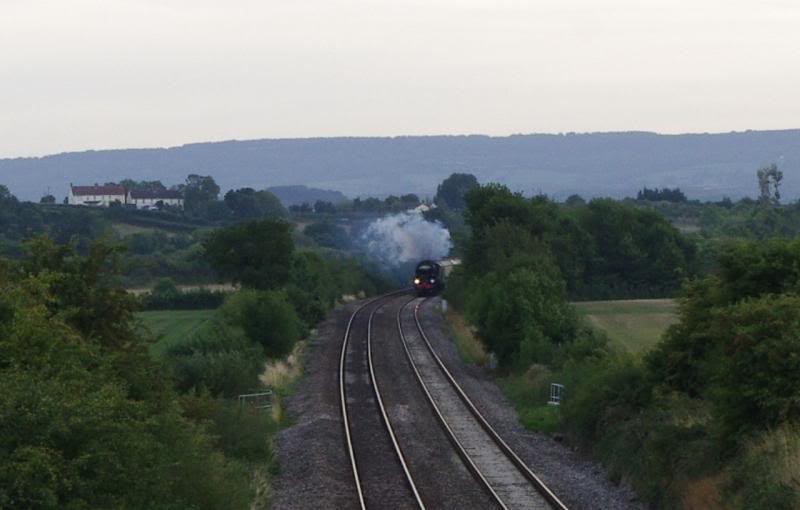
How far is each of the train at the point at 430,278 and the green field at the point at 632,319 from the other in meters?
10.1

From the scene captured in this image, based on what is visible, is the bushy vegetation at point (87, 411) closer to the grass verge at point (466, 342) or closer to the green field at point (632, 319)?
the grass verge at point (466, 342)

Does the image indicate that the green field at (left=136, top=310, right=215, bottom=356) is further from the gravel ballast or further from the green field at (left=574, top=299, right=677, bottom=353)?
the green field at (left=574, top=299, right=677, bottom=353)

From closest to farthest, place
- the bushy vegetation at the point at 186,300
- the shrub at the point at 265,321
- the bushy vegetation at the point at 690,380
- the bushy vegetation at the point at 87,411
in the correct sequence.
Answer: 1. the bushy vegetation at the point at 87,411
2. the bushy vegetation at the point at 690,380
3. the shrub at the point at 265,321
4. the bushy vegetation at the point at 186,300

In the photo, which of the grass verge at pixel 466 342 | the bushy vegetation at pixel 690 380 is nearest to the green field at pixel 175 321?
the grass verge at pixel 466 342

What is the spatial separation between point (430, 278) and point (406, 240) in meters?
16.3

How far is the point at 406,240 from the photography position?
10469cm

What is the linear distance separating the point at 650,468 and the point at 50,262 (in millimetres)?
13218

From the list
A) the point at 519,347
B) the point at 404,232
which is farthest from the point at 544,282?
the point at 404,232

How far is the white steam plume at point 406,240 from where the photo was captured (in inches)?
3912

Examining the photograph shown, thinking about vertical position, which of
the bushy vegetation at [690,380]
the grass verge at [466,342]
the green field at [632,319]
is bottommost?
the green field at [632,319]

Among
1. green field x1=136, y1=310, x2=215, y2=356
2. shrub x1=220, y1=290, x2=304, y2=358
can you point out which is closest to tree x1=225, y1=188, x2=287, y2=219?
green field x1=136, y1=310, x2=215, y2=356

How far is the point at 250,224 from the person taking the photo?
69562 millimetres

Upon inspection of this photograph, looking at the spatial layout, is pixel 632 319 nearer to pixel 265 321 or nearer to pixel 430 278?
pixel 430 278

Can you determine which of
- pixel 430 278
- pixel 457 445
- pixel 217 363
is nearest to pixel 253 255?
pixel 430 278
